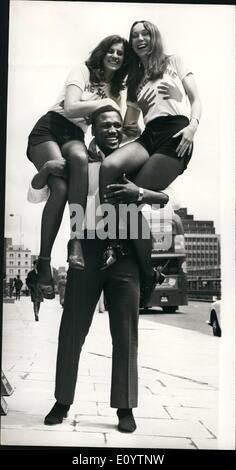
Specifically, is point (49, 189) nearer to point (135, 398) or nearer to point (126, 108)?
point (126, 108)

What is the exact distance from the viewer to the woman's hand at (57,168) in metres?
3.99

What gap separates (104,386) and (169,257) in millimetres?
1027

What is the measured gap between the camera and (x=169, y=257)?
13.1 feet

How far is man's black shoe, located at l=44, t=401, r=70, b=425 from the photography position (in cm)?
383

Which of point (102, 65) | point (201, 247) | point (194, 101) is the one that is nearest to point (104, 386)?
point (201, 247)

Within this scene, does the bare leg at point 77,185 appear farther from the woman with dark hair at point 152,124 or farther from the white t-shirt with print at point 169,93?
the white t-shirt with print at point 169,93

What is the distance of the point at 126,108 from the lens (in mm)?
3980

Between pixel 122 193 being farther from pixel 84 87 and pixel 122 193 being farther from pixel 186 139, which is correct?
pixel 84 87

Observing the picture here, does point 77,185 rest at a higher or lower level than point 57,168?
lower

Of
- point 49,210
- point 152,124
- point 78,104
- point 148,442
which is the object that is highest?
point 78,104

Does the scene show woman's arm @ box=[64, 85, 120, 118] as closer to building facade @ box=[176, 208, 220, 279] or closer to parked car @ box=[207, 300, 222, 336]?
building facade @ box=[176, 208, 220, 279]

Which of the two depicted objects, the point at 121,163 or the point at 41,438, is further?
the point at 121,163

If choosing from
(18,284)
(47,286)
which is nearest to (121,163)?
(47,286)
